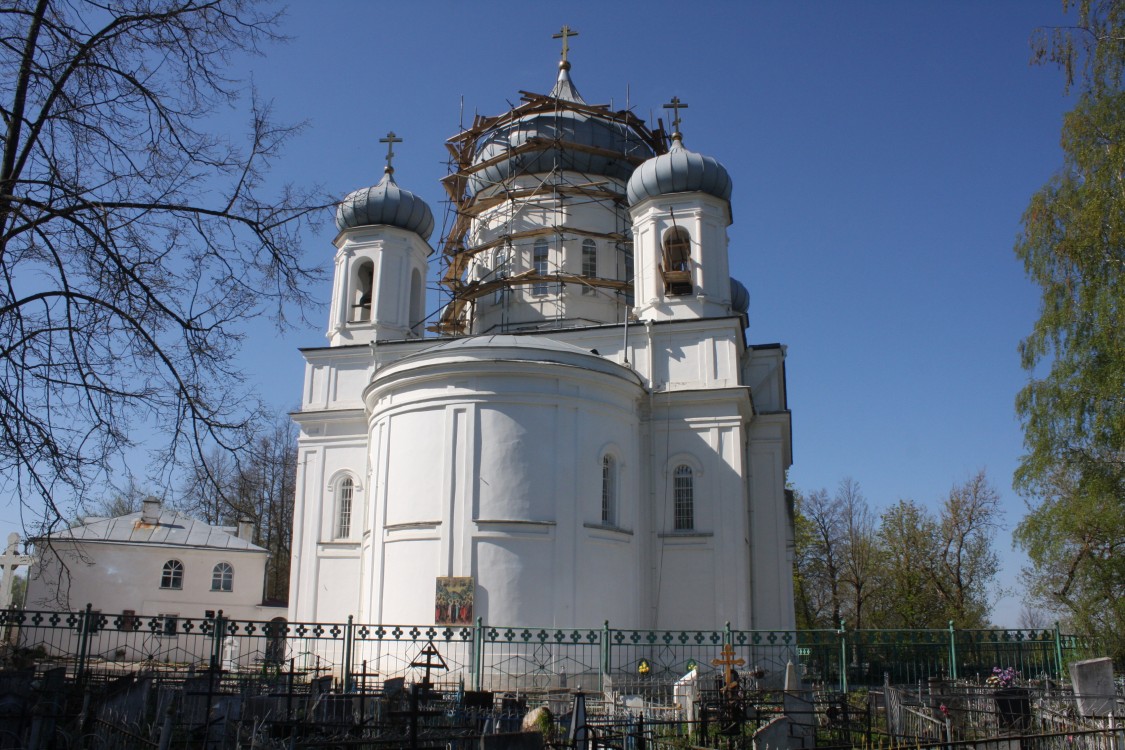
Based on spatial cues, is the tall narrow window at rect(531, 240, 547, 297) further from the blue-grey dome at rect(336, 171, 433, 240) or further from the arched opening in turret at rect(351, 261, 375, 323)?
the arched opening in turret at rect(351, 261, 375, 323)

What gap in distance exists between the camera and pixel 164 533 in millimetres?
28344

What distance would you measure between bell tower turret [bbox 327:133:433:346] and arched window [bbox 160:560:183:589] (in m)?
9.85

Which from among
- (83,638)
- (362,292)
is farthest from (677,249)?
(83,638)

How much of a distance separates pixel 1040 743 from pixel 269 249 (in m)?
8.23

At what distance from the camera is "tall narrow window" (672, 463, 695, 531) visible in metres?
19.9

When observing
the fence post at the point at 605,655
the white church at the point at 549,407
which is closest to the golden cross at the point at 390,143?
the white church at the point at 549,407

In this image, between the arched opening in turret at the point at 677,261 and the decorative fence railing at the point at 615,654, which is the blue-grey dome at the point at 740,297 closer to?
the arched opening in turret at the point at 677,261

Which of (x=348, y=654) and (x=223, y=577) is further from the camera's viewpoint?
(x=223, y=577)

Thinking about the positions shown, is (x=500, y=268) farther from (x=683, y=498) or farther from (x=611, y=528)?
(x=611, y=528)

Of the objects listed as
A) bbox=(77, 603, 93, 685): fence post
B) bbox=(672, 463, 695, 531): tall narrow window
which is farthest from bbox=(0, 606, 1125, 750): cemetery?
bbox=(672, 463, 695, 531): tall narrow window

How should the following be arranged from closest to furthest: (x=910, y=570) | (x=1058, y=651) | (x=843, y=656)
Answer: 1. (x=843, y=656)
2. (x=1058, y=651)
3. (x=910, y=570)

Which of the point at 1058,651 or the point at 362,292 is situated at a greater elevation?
the point at 362,292

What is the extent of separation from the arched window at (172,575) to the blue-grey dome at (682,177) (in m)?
17.3

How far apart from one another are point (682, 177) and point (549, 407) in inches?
287
